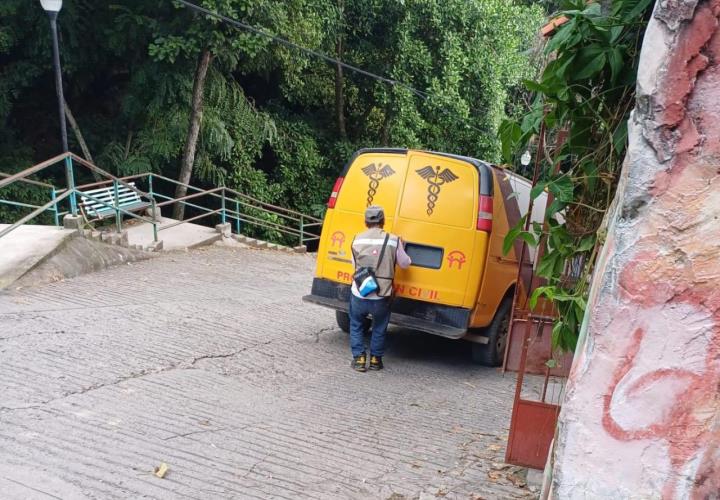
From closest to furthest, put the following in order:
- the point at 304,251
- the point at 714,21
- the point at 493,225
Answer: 1. the point at 714,21
2. the point at 493,225
3. the point at 304,251

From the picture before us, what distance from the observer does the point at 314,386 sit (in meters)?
5.58

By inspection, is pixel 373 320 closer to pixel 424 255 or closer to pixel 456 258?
pixel 424 255

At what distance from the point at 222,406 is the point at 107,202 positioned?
7.30 m

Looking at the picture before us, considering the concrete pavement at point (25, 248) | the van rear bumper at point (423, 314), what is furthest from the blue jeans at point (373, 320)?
the concrete pavement at point (25, 248)

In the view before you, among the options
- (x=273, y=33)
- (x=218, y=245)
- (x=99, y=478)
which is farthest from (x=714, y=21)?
(x=273, y=33)

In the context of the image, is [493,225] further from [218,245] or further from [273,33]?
[273,33]

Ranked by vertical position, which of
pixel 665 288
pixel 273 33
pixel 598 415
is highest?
pixel 273 33

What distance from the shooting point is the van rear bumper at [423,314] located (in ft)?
20.4

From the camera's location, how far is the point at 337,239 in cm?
670

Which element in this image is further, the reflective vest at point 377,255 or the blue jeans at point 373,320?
the blue jeans at point 373,320

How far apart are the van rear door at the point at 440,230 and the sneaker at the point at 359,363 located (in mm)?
783

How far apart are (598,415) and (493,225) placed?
3.97 meters

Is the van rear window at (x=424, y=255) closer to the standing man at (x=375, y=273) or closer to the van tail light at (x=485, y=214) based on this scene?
the standing man at (x=375, y=273)

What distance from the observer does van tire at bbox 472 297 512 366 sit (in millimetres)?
6750
